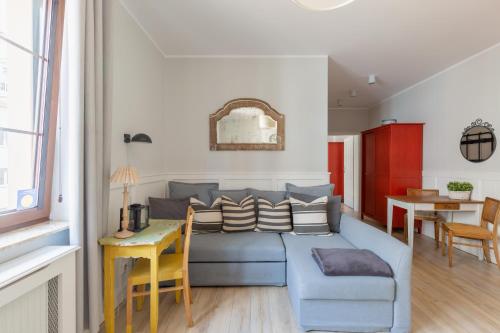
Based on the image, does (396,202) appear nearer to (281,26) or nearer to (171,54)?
(281,26)

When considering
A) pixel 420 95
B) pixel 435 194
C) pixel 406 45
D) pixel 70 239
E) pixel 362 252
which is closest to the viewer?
pixel 70 239

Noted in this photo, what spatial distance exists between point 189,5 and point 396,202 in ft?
11.9

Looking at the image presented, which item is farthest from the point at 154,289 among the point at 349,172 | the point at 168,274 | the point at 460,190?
the point at 349,172

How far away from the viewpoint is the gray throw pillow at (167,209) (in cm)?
274

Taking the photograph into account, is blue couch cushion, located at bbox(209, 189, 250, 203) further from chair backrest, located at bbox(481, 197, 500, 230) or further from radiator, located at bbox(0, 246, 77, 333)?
chair backrest, located at bbox(481, 197, 500, 230)

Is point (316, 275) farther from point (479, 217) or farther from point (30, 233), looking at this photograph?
point (479, 217)

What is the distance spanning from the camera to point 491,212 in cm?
298

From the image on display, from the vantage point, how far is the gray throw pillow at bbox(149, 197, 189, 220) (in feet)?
8.98

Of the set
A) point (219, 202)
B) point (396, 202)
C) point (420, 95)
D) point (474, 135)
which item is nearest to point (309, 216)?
point (219, 202)

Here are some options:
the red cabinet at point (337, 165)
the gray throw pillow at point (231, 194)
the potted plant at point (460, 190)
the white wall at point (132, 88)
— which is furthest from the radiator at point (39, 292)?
the red cabinet at point (337, 165)

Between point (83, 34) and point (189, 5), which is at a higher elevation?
point (189, 5)

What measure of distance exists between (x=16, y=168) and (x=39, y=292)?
0.74 metres

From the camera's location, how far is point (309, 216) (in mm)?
2768

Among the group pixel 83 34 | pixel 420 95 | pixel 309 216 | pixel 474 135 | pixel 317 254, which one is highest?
pixel 420 95
